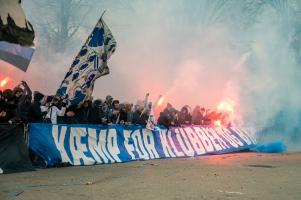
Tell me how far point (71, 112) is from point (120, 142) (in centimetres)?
160

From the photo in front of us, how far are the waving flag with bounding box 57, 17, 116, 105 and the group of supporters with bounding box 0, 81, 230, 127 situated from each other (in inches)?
9.8

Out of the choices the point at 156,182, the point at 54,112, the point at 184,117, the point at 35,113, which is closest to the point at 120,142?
the point at 54,112

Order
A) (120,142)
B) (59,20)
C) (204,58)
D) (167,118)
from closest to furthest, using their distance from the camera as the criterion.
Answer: (120,142), (167,118), (204,58), (59,20)

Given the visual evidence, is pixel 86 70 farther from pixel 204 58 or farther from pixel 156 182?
pixel 204 58

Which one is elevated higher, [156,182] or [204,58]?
[204,58]

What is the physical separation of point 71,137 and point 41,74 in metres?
14.1

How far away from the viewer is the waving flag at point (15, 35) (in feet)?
22.2

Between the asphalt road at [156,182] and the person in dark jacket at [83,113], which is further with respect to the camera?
the person in dark jacket at [83,113]

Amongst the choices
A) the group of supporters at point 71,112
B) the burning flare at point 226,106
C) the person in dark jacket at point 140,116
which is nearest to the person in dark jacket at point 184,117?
the group of supporters at point 71,112

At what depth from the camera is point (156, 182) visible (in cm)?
919

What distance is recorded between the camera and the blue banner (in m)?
11.9

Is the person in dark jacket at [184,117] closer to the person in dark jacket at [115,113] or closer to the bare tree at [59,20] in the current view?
the person in dark jacket at [115,113]

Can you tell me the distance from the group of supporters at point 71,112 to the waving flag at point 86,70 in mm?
249

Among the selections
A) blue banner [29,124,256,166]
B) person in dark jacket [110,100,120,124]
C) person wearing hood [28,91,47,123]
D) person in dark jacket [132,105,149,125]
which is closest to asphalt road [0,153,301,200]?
blue banner [29,124,256,166]
